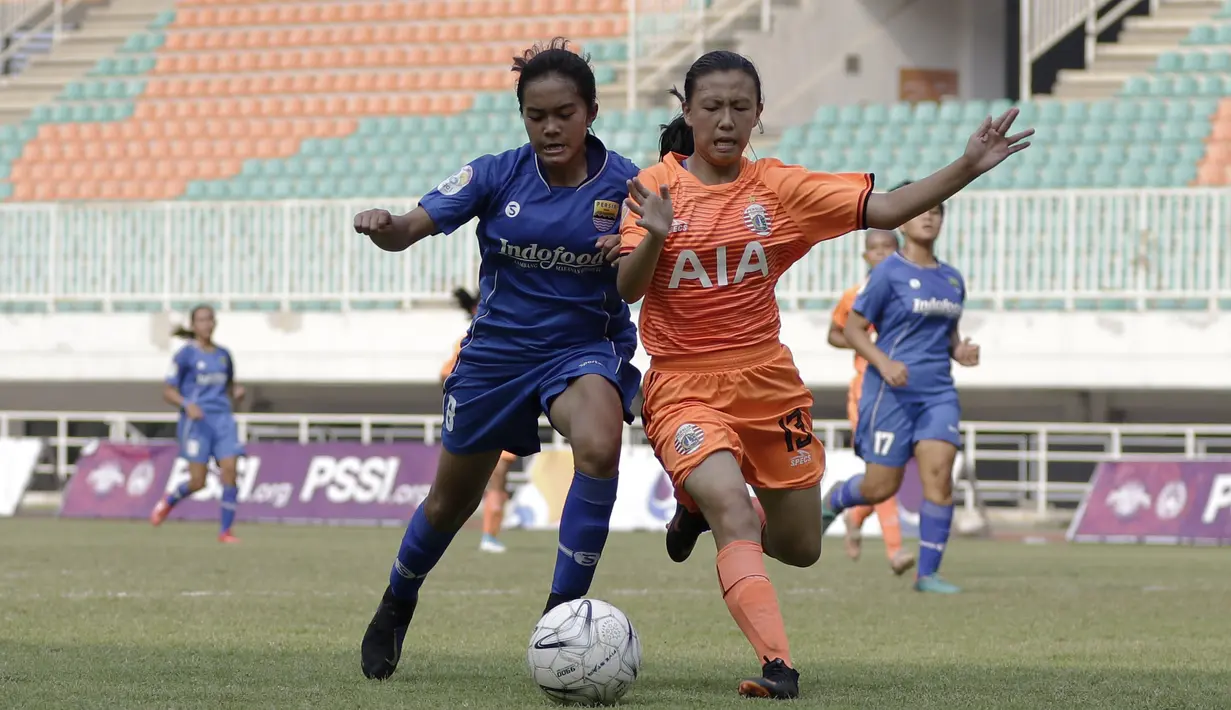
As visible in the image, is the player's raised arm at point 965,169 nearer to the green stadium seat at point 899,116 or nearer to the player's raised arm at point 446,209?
the player's raised arm at point 446,209

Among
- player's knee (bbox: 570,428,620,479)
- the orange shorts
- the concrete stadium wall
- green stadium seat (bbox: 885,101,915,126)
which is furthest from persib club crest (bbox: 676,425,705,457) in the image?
the concrete stadium wall

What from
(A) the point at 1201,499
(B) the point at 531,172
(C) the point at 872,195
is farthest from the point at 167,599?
(A) the point at 1201,499

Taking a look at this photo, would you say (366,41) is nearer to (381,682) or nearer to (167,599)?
(167,599)

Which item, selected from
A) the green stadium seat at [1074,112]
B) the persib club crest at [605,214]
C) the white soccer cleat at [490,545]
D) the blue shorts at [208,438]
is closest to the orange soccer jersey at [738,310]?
the persib club crest at [605,214]

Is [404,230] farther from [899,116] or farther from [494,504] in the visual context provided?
[899,116]

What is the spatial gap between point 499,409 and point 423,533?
20.7 inches

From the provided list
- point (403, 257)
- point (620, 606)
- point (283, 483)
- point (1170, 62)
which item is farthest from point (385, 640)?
point (1170, 62)

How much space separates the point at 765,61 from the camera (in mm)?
28359

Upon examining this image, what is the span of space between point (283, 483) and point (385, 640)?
48.0 ft

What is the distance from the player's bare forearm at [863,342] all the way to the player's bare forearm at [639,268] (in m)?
4.24

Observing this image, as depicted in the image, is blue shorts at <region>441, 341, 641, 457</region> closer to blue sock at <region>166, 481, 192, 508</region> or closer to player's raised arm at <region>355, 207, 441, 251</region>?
player's raised arm at <region>355, 207, 441, 251</region>

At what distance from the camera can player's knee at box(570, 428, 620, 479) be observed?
5887 mm

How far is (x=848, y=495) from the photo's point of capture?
36.1ft

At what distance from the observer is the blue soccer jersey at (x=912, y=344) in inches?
419
